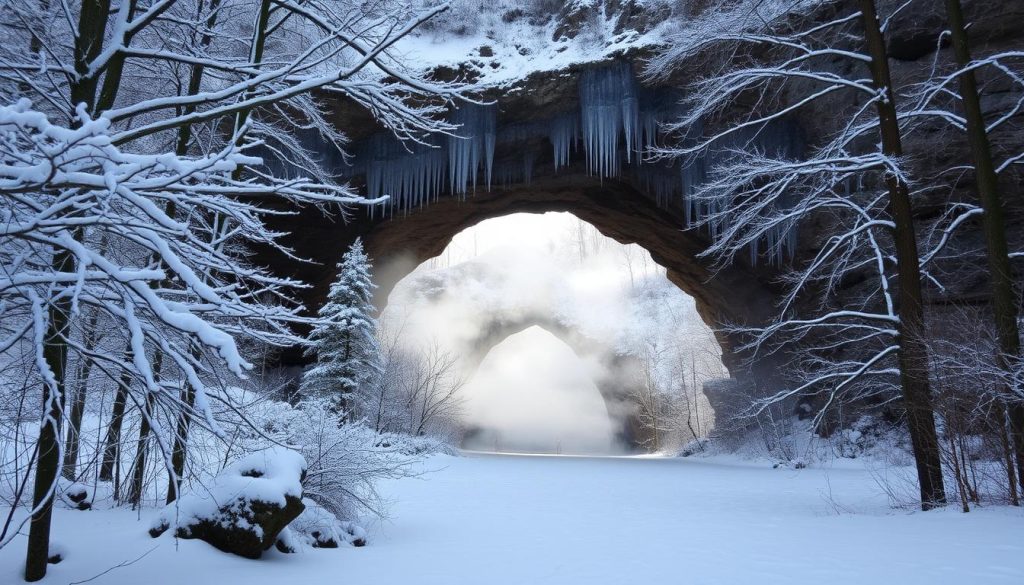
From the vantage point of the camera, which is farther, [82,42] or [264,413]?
[264,413]

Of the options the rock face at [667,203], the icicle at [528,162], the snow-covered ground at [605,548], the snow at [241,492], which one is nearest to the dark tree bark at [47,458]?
the snow-covered ground at [605,548]

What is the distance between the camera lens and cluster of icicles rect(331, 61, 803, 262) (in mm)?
17000

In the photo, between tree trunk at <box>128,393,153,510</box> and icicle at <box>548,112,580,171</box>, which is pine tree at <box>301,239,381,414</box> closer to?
icicle at <box>548,112,580,171</box>

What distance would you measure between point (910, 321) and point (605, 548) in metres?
4.15

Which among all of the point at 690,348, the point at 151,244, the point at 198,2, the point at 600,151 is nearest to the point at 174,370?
the point at 198,2

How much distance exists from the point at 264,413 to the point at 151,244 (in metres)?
3.31

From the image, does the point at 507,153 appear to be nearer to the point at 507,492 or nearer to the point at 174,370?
the point at 507,492

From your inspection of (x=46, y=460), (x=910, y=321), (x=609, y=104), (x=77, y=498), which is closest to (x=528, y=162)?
(x=609, y=104)

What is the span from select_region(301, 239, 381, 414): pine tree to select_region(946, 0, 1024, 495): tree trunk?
13.3 metres

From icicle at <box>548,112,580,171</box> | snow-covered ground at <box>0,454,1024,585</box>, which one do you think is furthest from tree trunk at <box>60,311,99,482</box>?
icicle at <box>548,112,580,171</box>

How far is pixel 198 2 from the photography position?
20.5 feet

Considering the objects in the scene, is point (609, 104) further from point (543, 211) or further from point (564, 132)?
point (543, 211)

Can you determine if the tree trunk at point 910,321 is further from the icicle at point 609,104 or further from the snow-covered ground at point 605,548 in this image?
the icicle at point 609,104

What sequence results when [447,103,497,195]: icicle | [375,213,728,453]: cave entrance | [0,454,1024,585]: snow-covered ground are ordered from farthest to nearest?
[375,213,728,453]: cave entrance → [447,103,497,195]: icicle → [0,454,1024,585]: snow-covered ground
